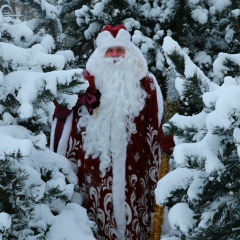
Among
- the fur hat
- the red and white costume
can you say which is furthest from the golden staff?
the fur hat

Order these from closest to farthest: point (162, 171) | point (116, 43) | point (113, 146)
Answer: point (162, 171) < point (113, 146) < point (116, 43)

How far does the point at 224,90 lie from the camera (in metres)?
1.88

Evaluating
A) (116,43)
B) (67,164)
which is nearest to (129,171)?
(67,164)

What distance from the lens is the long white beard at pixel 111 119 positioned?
353 cm

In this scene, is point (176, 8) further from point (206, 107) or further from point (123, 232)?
point (206, 107)

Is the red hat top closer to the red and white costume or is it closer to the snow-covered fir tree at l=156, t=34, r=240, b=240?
the red and white costume

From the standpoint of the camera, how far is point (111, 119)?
11.7 feet

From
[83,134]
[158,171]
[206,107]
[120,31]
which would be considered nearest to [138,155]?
[158,171]

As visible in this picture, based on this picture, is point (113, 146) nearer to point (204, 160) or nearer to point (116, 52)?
point (116, 52)

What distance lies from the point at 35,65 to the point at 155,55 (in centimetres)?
290

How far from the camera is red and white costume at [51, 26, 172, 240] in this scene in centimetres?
354

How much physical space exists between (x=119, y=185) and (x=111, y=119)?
48 centimetres

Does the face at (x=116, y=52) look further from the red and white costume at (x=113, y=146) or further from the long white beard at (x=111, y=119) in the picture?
the long white beard at (x=111, y=119)

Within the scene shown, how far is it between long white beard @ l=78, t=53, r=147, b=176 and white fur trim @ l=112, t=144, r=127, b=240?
4 centimetres
